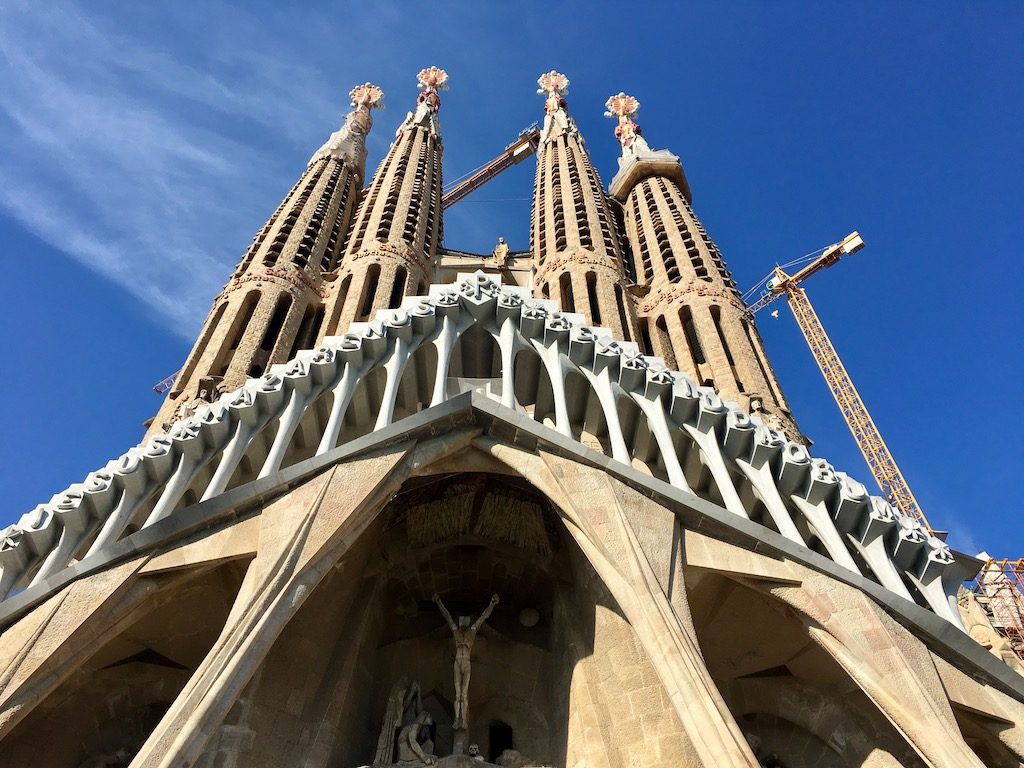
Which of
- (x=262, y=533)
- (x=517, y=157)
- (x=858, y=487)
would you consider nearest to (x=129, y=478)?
(x=262, y=533)

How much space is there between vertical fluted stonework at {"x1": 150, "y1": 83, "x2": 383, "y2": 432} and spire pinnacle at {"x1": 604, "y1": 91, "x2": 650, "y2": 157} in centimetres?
928

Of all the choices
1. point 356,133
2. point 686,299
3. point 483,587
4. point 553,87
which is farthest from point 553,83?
point 483,587

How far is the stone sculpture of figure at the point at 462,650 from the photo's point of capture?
955cm

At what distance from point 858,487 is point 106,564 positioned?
761 centimetres

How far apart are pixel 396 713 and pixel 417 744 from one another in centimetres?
56

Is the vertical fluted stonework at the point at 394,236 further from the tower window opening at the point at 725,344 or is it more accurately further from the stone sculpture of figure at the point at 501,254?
the tower window opening at the point at 725,344

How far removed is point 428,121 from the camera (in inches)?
1246

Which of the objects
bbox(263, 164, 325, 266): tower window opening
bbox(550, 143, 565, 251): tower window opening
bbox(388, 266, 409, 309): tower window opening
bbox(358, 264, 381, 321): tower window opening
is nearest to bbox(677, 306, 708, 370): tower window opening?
bbox(550, 143, 565, 251): tower window opening

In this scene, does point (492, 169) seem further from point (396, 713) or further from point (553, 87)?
point (396, 713)

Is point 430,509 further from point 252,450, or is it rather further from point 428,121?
point 428,121

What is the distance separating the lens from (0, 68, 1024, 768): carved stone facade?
7.48 m

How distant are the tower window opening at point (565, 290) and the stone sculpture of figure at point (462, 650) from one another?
10370mm

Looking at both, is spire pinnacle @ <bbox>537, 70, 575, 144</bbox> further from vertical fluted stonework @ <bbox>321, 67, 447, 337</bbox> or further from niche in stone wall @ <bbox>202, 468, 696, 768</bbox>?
niche in stone wall @ <bbox>202, 468, 696, 768</bbox>

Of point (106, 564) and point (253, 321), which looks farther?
point (253, 321)
